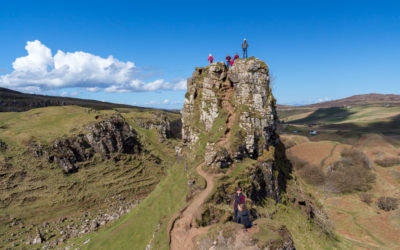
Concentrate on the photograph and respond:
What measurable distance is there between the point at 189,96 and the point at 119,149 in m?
30.2

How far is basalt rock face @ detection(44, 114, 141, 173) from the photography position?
46984 mm

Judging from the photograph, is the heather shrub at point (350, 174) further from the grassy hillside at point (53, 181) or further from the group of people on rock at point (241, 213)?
the group of people on rock at point (241, 213)

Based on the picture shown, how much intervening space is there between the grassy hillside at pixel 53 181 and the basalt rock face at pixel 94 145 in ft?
4.53

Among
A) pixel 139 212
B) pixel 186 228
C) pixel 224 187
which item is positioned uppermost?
pixel 224 187

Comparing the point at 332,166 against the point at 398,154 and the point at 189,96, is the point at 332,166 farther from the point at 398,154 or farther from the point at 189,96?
the point at 189,96

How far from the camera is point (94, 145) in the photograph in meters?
54.0

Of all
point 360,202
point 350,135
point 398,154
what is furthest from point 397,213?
point 350,135

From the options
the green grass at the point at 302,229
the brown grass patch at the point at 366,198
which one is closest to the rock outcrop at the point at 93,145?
the green grass at the point at 302,229

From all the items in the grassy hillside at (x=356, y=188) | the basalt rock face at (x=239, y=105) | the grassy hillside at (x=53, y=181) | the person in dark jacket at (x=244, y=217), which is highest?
the basalt rock face at (x=239, y=105)

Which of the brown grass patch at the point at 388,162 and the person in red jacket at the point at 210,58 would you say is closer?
the person in red jacket at the point at 210,58

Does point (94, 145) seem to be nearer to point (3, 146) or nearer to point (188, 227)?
point (3, 146)

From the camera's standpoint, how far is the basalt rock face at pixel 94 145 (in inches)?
1850

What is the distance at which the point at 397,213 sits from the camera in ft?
137

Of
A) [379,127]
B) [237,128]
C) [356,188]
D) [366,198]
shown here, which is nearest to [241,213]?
[237,128]
